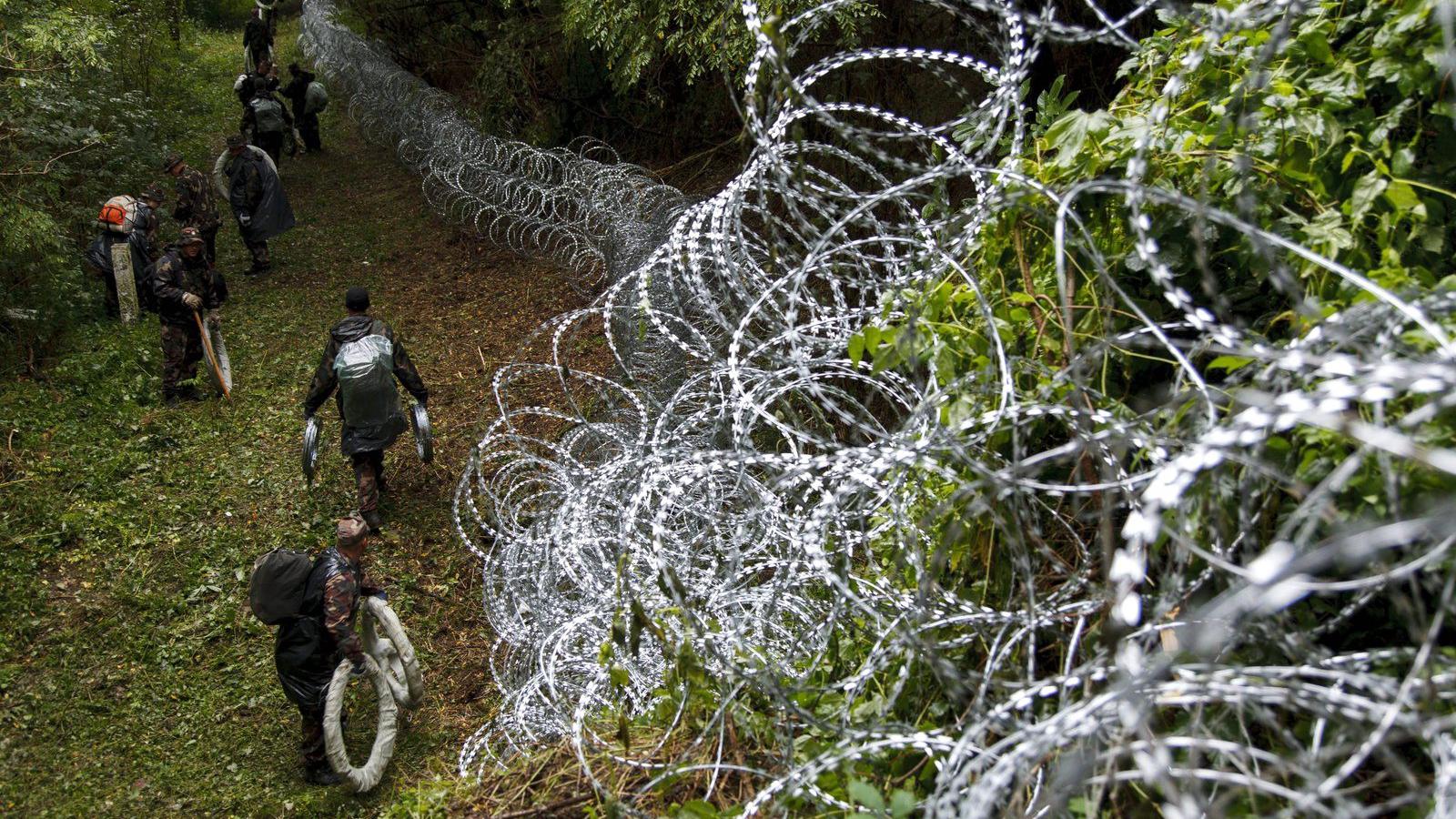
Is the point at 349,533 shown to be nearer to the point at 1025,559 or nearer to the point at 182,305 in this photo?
the point at 1025,559

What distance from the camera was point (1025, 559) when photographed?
2367 mm

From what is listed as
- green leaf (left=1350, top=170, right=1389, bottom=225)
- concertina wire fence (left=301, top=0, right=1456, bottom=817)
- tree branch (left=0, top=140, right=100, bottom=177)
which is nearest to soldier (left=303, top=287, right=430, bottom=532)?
concertina wire fence (left=301, top=0, right=1456, bottom=817)

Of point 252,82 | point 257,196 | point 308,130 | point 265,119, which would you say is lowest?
point 308,130

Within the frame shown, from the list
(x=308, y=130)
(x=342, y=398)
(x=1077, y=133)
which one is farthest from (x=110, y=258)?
(x=1077, y=133)

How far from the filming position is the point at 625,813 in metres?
3.34

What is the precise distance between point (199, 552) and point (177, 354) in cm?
242

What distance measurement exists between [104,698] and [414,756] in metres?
1.92

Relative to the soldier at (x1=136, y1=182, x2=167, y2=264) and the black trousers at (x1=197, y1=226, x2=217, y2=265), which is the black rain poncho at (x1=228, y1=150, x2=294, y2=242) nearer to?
the black trousers at (x1=197, y1=226, x2=217, y2=265)

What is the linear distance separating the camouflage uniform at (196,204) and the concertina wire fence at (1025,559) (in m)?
6.65

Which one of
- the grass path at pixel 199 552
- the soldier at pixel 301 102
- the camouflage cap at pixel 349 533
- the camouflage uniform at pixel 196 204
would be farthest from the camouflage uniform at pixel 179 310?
the soldier at pixel 301 102

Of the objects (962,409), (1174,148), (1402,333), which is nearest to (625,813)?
(962,409)

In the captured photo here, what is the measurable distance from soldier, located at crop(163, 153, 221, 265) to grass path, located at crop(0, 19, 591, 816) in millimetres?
928

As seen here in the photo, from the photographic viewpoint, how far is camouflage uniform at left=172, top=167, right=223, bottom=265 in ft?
34.4

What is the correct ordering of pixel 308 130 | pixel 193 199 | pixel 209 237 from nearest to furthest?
pixel 193 199, pixel 209 237, pixel 308 130
